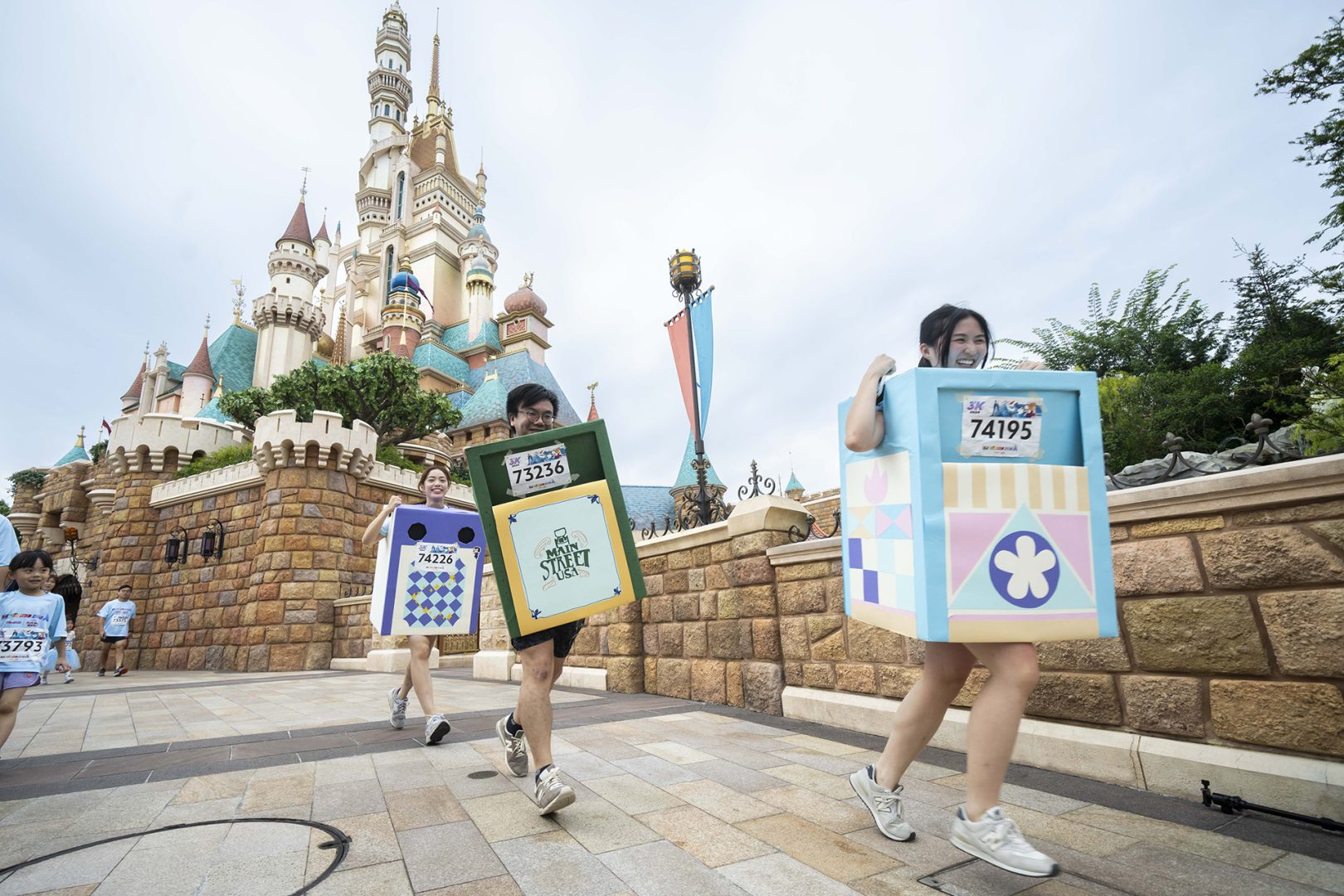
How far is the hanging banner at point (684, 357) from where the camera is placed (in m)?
8.88

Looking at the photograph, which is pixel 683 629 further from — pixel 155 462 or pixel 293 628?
pixel 155 462

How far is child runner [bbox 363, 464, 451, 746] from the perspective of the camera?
12.4 ft

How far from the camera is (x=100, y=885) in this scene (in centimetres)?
180

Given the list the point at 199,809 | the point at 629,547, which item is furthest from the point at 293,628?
the point at 629,547

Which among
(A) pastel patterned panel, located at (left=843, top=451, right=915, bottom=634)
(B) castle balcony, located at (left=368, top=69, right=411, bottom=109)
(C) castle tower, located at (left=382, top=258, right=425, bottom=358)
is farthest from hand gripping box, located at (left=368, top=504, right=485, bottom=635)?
(B) castle balcony, located at (left=368, top=69, right=411, bottom=109)

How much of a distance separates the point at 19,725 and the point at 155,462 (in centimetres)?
1548

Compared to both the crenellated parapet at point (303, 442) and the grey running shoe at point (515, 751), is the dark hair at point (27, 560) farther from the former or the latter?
the crenellated parapet at point (303, 442)

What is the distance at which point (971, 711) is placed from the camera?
1723mm

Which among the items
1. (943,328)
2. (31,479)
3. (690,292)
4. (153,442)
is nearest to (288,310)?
(31,479)

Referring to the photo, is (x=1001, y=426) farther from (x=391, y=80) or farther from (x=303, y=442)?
(x=391, y=80)

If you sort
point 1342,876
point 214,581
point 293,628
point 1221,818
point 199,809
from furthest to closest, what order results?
point 214,581 < point 293,628 < point 199,809 < point 1221,818 < point 1342,876

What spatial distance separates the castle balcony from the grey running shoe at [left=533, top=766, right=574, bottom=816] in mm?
68477

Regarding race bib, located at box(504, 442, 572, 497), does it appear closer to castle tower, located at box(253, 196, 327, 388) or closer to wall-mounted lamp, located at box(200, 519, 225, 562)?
wall-mounted lamp, located at box(200, 519, 225, 562)

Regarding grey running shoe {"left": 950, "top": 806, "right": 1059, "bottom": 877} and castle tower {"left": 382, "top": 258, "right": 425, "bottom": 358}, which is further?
castle tower {"left": 382, "top": 258, "right": 425, "bottom": 358}
